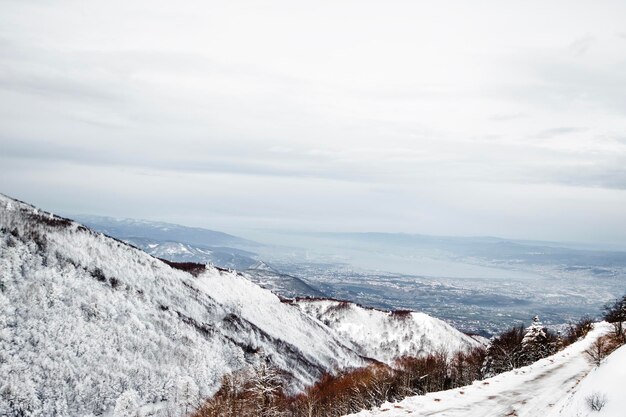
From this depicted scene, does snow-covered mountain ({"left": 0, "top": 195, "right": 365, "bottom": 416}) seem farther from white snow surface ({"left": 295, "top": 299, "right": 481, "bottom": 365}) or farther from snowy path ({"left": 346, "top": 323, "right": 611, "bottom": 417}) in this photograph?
snowy path ({"left": 346, "top": 323, "right": 611, "bottom": 417})

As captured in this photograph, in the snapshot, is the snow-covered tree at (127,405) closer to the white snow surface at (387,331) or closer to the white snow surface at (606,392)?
the white snow surface at (606,392)

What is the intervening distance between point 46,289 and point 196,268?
186 ft

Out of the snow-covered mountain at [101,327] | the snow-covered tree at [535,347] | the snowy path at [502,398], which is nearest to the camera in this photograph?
the snowy path at [502,398]

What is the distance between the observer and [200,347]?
8288cm

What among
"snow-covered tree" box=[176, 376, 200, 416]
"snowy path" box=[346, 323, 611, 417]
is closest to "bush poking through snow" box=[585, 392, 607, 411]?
"snowy path" box=[346, 323, 611, 417]

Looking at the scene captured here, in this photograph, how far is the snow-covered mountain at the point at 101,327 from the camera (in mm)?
56438

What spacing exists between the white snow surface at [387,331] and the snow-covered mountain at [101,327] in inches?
1663

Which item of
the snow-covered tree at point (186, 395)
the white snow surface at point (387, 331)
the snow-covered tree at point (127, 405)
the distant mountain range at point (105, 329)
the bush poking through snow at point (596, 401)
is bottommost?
the white snow surface at point (387, 331)

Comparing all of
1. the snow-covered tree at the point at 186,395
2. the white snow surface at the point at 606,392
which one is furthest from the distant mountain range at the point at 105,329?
the white snow surface at the point at 606,392

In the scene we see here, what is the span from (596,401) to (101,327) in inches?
2813

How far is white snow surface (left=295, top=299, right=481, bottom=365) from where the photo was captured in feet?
496

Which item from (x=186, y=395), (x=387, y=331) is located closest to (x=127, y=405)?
(x=186, y=395)

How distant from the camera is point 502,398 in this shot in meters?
23.6

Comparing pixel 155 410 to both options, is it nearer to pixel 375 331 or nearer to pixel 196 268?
pixel 196 268
